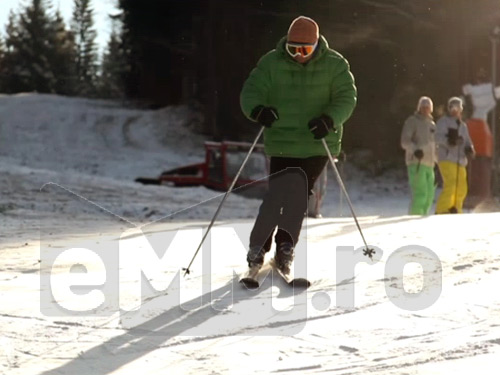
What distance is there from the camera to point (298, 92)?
6.64 metres

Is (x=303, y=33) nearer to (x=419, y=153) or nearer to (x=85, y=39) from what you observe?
(x=419, y=153)

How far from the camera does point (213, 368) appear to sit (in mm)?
4648

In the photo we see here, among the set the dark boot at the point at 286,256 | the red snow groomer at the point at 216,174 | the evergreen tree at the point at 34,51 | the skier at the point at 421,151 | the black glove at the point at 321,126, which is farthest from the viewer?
the evergreen tree at the point at 34,51

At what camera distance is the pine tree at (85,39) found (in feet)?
332

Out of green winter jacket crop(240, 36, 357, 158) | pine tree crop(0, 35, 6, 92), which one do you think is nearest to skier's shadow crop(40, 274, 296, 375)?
green winter jacket crop(240, 36, 357, 158)

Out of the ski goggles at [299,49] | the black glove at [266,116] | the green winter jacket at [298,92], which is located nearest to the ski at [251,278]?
the green winter jacket at [298,92]

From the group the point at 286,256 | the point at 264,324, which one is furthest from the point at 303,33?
the point at 264,324

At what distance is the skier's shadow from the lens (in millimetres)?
4684

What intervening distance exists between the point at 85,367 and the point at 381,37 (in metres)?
22.5

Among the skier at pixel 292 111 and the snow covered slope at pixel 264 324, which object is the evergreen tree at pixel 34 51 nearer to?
the snow covered slope at pixel 264 324

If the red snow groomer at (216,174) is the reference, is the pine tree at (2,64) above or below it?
above

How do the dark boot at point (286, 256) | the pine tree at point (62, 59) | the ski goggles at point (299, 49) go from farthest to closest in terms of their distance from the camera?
A: the pine tree at point (62, 59) < the dark boot at point (286, 256) < the ski goggles at point (299, 49)

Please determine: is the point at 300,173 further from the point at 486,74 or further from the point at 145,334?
the point at 486,74

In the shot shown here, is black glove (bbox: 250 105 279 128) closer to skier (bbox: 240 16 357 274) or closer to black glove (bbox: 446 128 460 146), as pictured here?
skier (bbox: 240 16 357 274)
